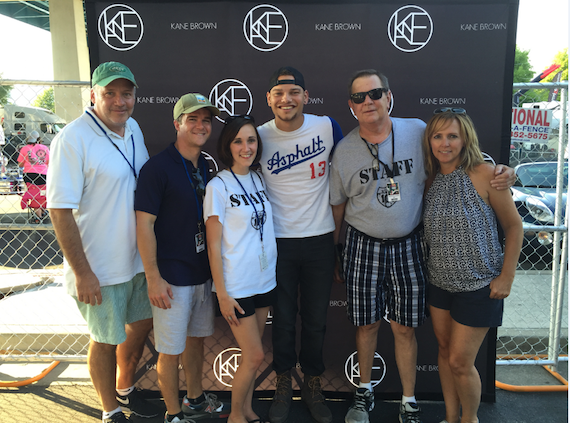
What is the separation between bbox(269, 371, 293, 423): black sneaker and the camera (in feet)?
8.05

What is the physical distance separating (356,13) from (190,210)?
183cm

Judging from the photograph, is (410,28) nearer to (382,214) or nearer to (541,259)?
(382,214)

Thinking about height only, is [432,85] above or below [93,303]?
above

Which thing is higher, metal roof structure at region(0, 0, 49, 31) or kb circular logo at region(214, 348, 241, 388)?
metal roof structure at region(0, 0, 49, 31)

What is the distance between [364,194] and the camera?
7.24 ft

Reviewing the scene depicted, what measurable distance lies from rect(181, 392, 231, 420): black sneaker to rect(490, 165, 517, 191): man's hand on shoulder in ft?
7.56

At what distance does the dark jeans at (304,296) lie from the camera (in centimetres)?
231

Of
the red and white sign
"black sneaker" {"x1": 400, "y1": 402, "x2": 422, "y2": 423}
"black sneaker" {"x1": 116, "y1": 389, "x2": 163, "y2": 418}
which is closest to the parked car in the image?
the red and white sign

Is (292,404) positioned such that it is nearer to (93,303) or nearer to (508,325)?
(93,303)

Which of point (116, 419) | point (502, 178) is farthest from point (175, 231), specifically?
point (502, 178)

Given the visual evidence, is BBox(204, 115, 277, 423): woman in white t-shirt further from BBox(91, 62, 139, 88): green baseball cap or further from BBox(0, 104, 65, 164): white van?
BBox(0, 104, 65, 164): white van

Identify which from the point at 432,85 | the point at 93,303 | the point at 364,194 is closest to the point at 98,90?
the point at 93,303

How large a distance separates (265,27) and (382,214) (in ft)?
5.23

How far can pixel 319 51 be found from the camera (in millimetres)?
2592
